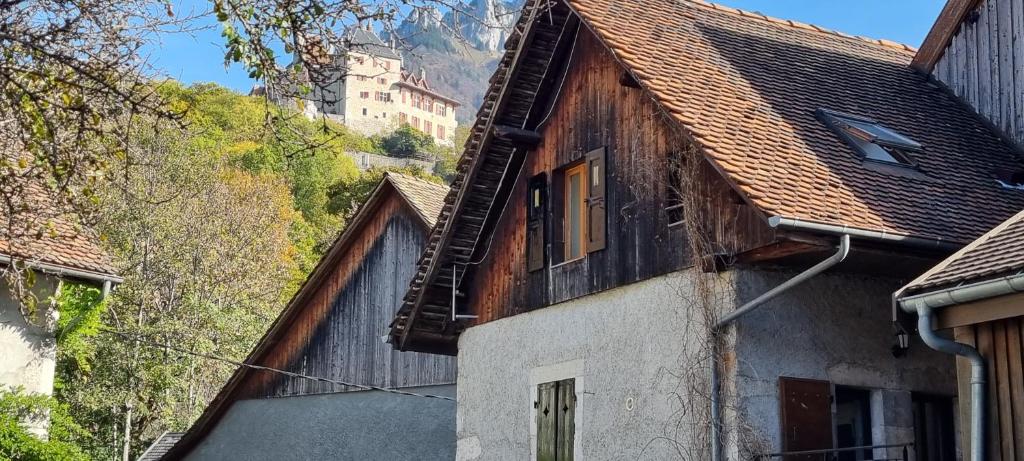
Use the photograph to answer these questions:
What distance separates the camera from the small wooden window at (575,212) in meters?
13.1

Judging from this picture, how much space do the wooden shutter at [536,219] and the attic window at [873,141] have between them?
122 inches

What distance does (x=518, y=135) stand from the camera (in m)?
13.8

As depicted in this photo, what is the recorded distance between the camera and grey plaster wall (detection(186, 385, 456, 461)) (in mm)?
18156

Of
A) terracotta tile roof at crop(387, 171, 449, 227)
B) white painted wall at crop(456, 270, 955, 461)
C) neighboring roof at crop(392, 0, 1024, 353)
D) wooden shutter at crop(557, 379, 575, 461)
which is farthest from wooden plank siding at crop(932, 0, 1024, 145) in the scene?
terracotta tile roof at crop(387, 171, 449, 227)

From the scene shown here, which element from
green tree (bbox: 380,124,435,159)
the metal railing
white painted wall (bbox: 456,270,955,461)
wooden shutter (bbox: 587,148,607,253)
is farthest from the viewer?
green tree (bbox: 380,124,435,159)

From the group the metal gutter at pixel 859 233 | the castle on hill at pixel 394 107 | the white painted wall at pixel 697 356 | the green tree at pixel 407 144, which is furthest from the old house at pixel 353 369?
the castle on hill at pixel 394 107

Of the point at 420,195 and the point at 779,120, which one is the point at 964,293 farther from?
the point at 420,195

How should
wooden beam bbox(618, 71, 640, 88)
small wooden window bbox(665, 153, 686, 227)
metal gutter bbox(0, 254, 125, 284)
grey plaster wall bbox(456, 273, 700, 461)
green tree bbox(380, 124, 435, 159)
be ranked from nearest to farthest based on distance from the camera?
grey plaster wall bbox(456, 273, 700, 461) < small wooden window bbox(665, 153, 686, 227) < wooden beam bbox(618, 71, 640, 88) < metal gutter bbox(0, 254, 125, 284) < green tree bbox(380, 124, 435, 159)

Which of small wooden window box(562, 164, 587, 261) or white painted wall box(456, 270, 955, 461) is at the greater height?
small wooden window box(562, 164, 587, 261)

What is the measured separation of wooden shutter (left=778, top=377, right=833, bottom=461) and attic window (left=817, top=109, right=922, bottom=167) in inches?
87.9

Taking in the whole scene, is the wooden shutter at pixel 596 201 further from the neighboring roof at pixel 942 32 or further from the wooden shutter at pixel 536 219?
the neighboring roof at pixel 942 32

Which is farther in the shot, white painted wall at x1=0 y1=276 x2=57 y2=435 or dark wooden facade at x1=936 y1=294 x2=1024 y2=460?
white painted wall at x1=0 y1=276 x2=57 y2=435

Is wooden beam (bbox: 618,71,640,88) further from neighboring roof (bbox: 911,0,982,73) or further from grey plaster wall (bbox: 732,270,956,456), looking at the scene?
neighboring roof (bbox: 911,0,982,73)

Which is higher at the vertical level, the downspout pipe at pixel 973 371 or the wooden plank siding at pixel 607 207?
the wooden plank siding at pixel 607 207
